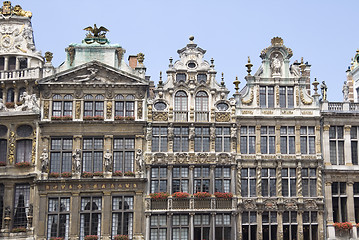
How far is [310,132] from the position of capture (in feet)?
116

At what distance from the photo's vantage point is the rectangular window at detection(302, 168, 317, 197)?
34688mm

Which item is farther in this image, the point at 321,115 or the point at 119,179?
the point at 321,115

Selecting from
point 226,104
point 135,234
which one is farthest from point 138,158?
point 226,104

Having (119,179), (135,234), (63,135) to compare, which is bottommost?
(135,234)

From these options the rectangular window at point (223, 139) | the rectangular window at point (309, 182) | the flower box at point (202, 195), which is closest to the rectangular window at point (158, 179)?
the flower box at point (202, 195)

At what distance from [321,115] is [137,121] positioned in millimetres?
12194

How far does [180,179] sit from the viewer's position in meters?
34.0

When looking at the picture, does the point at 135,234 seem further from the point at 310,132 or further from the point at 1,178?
the point at 310,132

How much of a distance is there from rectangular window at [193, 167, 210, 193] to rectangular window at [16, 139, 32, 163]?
1068 centimetres

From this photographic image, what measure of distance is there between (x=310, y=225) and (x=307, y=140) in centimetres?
549

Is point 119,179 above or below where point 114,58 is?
below

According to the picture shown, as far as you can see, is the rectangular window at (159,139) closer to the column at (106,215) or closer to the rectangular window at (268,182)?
the column at (106,215)

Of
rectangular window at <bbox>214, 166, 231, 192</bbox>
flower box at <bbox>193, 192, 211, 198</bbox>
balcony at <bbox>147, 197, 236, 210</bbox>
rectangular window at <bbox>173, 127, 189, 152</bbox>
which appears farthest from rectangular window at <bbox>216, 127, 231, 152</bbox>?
balcony at <bbox>147, 197, 236, 210</bbox>

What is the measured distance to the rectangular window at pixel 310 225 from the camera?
34.2 metres
